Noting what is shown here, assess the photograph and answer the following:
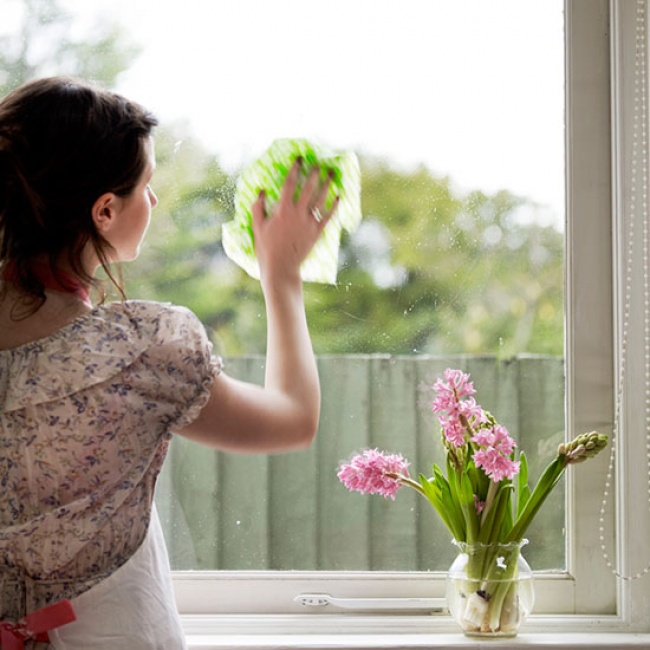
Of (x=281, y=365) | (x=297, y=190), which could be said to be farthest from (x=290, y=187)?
(x=281, y=365)

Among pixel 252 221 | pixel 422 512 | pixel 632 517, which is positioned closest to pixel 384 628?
pixel 422 512

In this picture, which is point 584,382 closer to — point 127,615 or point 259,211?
point 259,211

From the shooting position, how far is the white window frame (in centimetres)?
148

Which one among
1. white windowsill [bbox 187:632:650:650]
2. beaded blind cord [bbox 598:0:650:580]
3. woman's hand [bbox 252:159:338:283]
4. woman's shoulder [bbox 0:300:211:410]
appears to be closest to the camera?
woman's shoulder [bbox 0:300:211:410]

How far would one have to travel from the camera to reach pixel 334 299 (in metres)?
1.53

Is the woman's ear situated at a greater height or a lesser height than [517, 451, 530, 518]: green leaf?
greater

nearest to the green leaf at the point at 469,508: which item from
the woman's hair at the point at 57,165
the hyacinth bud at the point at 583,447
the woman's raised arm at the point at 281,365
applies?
the hyacinth bud at the point at 583,447

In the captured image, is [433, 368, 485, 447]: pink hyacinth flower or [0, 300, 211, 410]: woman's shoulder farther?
[433, 368, 485, 447]: pink hyacinth flower

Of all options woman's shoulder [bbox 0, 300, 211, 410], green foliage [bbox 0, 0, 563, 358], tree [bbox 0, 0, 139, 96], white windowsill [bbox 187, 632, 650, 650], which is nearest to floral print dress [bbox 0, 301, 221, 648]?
woman's shoulder [bbox 0, 300, 211, 410]

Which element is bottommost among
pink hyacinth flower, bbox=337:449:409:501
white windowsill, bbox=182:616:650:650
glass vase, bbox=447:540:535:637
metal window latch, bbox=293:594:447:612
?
white windowsill, bbox=182:616:650:650

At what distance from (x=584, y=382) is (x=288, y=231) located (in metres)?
0.54

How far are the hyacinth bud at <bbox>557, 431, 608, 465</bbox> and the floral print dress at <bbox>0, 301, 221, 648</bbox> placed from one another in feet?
1.81

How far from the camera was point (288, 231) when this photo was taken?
121 centimetres

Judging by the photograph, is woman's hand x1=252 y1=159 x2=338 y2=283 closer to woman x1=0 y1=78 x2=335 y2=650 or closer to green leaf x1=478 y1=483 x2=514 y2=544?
woman x1=0 y1=78 x2=335 y2=650
